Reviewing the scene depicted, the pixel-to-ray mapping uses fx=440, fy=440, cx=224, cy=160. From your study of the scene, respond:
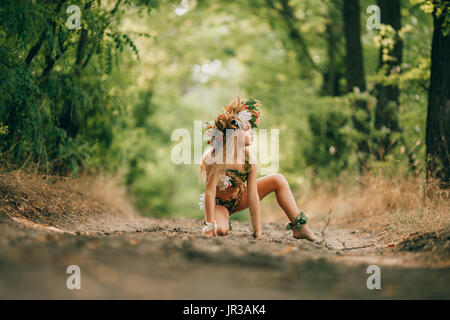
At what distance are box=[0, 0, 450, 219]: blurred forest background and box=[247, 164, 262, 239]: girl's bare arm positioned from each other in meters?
2.47

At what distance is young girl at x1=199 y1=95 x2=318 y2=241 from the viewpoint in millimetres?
4785

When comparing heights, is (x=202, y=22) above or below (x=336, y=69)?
above

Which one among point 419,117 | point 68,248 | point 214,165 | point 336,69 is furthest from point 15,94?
point 336,69

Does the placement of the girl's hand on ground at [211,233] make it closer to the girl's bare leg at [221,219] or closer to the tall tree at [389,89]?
the girl's bare leg at [221,219]

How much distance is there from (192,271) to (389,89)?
24.8 feet

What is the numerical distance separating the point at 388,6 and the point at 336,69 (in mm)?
4807

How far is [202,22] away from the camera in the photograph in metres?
15.2

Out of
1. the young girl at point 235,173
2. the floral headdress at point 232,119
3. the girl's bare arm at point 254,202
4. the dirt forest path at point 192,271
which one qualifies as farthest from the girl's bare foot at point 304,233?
the floral headdress at point 232,119

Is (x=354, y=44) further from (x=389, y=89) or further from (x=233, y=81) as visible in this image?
(x=233, y=81)

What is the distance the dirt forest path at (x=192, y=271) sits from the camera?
2482 millimetres

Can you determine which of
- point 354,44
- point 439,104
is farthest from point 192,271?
point 354,44

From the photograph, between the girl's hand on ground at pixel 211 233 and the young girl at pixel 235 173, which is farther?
the young girl at pixel 235 173

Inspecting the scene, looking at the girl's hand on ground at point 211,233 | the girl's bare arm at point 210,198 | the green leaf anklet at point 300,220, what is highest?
the girl's bare arm at point 210,198

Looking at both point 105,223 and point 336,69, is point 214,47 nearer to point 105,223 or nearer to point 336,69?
point 336,69
